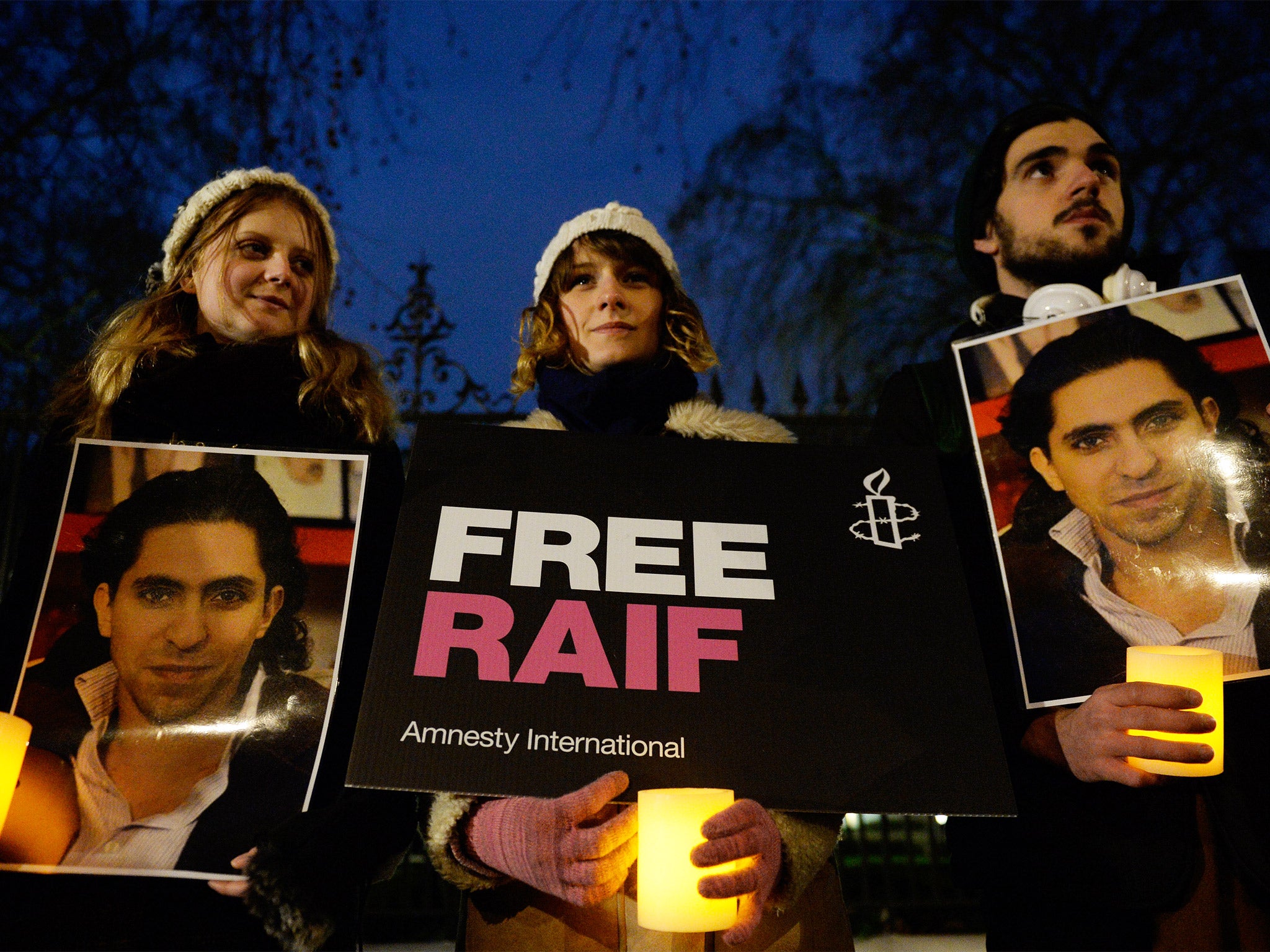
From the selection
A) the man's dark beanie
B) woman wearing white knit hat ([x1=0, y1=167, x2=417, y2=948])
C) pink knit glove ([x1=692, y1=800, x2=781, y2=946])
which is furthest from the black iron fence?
pink knit glove ([x1=692, y1=800, x2=781, y2=946])

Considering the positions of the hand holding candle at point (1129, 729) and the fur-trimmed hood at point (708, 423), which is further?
the fur-trimmed hood at point (708, 423)

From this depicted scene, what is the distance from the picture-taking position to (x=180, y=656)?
5.25ft

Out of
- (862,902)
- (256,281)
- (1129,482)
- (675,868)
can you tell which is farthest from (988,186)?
(862,902)

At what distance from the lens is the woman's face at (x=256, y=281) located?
6.84 feet

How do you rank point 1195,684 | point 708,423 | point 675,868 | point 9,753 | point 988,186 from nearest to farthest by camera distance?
point 675,868, point 9,753, point 1195,684, point 708,423, point 988,186

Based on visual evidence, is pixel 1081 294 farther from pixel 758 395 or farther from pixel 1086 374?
pixel 758 395

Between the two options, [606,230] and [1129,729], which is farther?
[606,230]

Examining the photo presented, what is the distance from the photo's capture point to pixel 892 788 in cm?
143

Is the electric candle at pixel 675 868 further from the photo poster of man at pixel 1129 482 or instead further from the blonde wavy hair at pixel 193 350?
the blonde wavy hair at pixel 193 350

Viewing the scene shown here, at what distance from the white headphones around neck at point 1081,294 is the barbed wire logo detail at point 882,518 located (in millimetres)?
619

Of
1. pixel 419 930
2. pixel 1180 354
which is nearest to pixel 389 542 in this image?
pixel 1180 354

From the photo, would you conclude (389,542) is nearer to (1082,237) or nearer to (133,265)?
(1082,237)

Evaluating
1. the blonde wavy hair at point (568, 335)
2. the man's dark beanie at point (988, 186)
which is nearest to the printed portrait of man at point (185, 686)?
the blonde wavy hair at point (568, 335)

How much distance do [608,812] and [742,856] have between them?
0.23 metres
